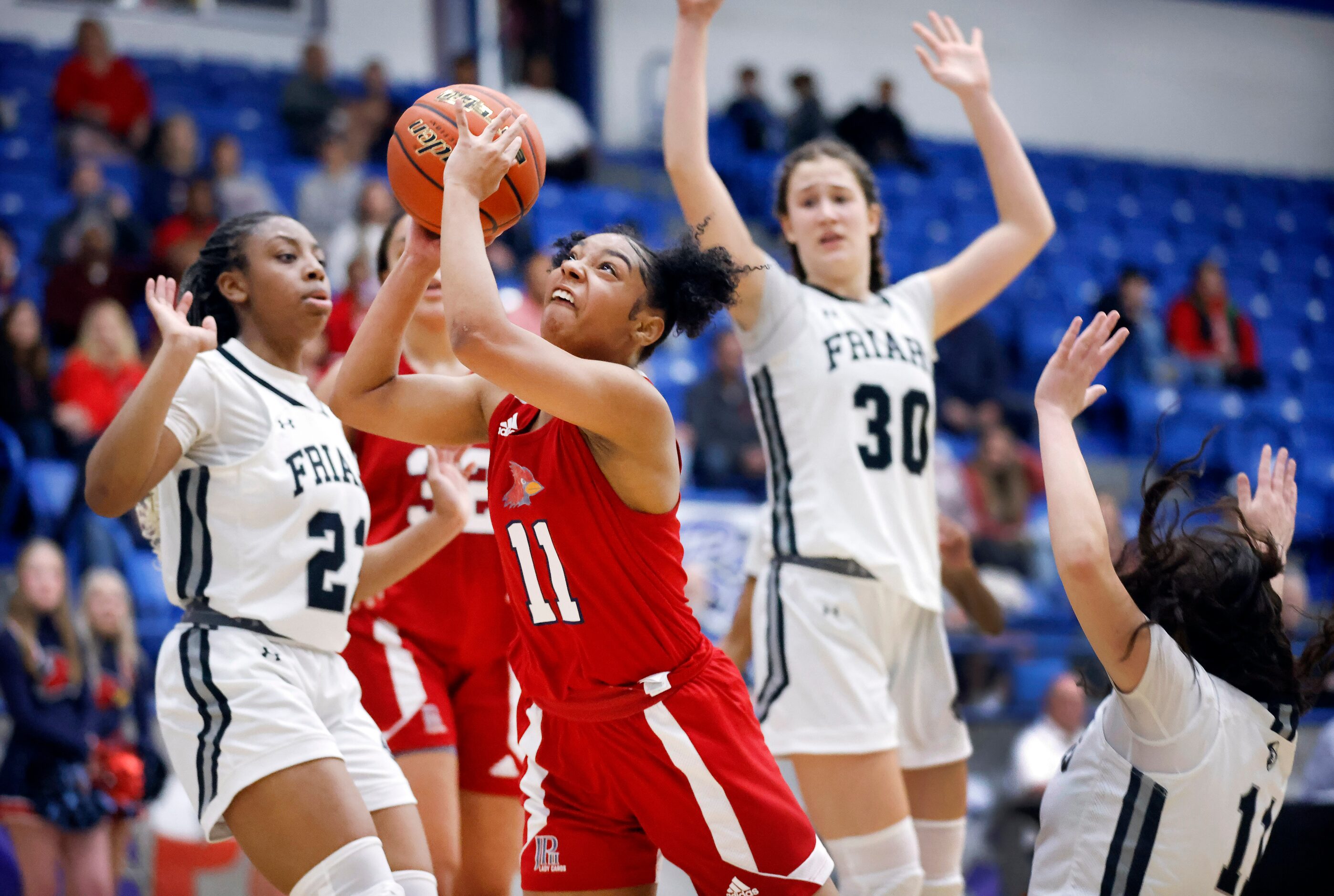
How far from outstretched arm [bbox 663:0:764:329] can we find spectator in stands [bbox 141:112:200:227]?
6.42 metres

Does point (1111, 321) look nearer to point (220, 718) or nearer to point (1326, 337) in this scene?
point (220, 718)

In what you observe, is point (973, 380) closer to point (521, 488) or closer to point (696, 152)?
point (696, 152)

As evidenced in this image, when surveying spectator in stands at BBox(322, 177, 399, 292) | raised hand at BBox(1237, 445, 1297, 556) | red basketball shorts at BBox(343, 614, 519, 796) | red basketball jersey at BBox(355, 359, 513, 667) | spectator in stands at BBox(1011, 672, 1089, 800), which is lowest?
spectator in stands at BBox(1011, 672, 1089, 800)

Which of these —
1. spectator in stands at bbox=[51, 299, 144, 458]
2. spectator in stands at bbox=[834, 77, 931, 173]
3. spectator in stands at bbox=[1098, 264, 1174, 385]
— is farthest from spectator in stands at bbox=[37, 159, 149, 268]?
spectator in stands at bbox=[1098, 264, 1174, 385]

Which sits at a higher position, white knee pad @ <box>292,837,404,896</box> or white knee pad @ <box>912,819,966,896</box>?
white knee pad @ <box>292,837,404,896</box>

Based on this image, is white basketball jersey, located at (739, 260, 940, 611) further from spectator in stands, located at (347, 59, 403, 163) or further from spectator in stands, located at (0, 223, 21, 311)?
spectator in stands, located at (347, 59, 403, 163)

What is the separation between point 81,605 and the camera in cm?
615

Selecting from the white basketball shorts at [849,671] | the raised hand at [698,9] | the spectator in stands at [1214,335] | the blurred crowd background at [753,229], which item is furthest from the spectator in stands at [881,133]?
the white basketball shorts at [849,671]

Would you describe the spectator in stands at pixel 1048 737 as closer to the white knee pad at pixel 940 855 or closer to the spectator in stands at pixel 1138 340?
the white knee pad at pixel 940 855

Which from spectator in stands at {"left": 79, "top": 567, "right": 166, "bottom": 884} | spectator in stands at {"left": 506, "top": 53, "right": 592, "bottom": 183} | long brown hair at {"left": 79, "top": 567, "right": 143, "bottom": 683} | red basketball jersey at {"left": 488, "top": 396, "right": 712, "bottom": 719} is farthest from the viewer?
spectator in stands at {"left": 506, "top": 53, "right": 592, "bottom": 183}

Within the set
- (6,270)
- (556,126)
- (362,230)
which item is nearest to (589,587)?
(362,230)

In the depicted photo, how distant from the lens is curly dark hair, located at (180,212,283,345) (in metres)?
3.37

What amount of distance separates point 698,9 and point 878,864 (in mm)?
2379

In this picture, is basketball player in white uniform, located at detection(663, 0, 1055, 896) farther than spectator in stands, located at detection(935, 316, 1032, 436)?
No
